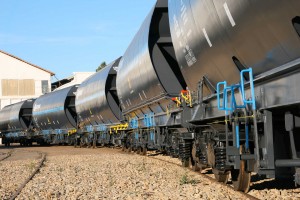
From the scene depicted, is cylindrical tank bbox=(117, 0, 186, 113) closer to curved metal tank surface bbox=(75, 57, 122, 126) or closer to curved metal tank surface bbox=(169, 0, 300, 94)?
curved metal tank surface bbox=(169, 0, 300, 94)

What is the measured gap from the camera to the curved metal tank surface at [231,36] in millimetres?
5461

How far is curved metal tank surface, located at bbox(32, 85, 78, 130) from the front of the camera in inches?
1339

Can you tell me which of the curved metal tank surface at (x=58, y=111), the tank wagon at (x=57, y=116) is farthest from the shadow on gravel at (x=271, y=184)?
the curved metal tank surface at (x=58, y=111)

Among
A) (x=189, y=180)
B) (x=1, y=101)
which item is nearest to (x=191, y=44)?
(x=189, y=180)

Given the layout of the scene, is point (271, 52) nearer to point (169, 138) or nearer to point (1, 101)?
point (169, 138)

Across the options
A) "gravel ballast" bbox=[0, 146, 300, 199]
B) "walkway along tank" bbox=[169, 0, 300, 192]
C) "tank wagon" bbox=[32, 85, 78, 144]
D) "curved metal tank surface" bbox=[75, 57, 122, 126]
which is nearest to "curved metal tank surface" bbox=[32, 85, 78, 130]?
"tank wagon" bbox=[32, 85, 78, 144]

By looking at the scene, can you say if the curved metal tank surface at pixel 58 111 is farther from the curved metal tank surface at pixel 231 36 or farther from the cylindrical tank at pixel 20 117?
the curved metal tank surface at pixel 231 36

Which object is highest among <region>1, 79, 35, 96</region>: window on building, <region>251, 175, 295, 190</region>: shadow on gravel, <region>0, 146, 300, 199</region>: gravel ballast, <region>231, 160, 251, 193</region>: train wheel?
<region>1, 79, 35, 96</region>: window on building

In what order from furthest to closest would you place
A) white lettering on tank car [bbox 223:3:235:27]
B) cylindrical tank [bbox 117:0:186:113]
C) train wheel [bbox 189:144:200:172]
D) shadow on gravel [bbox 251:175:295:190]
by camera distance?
cylindrical tank [bbox 117:0:186:113], train wheel [bbox 189:144:200:172], shadow on gravel [bbox 251:175:295:190], white lettering on tank car [bbox 223:3:235:27]

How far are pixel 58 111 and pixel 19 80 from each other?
40.7 m

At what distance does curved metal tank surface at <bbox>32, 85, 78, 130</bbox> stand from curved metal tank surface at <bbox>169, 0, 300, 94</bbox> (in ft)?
79.9

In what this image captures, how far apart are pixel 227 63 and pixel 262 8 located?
206 centimetres

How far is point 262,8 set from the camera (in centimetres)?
567

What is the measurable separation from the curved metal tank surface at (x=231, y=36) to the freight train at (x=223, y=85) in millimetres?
14
